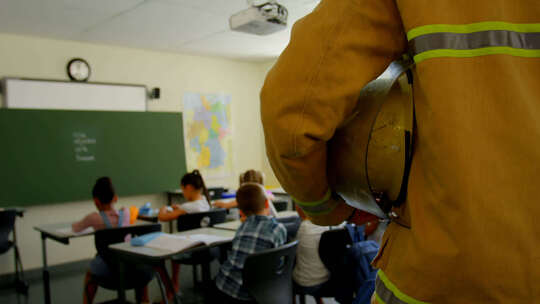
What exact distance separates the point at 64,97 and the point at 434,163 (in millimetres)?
5564

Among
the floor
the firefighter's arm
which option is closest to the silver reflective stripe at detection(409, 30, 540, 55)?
the firefighter's arm

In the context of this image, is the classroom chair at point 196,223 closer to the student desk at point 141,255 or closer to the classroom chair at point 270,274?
the student desk at point 141,255

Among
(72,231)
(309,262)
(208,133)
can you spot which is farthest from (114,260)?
(208,133)

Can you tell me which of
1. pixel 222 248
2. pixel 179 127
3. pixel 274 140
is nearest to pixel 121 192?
pixel 179 127

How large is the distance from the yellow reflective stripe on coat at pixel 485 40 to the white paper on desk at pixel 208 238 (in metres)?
2.32

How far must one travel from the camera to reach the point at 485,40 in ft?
1.82

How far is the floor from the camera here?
4.01 meters

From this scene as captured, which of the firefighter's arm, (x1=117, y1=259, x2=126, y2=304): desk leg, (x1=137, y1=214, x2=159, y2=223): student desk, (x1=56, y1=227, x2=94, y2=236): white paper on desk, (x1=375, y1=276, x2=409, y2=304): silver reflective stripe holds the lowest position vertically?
(x1=117, y1=259, x2=126, y2=304): desk leg

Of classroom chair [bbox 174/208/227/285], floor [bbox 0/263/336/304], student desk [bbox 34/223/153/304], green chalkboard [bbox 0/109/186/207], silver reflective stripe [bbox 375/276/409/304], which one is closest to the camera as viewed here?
silver reflective stripe [bbox 375/276/409/304]

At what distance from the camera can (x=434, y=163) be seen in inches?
22.3

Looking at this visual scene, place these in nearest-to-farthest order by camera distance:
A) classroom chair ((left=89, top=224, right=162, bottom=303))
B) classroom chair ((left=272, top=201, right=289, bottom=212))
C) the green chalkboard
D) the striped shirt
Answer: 1. the striped shirt
2. classroom chair ((left=89, top=224, right=162, bottom=303))
3. classroom chair ((left=272, top=201, right=289, bottom=212))
4. the green chalkboard

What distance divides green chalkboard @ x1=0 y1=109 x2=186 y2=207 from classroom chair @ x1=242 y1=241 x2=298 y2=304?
12.2 ft

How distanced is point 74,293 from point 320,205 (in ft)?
14.1

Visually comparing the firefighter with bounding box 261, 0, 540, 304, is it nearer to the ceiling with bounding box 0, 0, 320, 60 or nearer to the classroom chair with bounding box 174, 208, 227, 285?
the classroom chair with bounding box 174, 208, 227, 285
